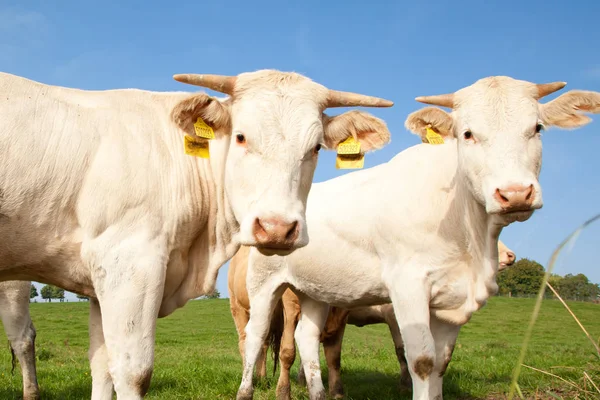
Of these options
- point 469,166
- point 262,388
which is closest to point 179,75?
point 469,166

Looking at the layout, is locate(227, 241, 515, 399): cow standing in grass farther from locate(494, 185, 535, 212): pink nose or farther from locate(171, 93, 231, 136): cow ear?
locate(171, 93, 231, 136): cow ear

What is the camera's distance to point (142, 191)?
4125 millimetres

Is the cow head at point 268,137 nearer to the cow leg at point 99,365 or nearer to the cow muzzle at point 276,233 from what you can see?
the cow muzzle at point 276,233

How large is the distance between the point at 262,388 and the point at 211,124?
6.02 metres

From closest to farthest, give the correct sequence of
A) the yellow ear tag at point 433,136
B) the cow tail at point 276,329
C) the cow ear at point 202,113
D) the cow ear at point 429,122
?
1. the cow ear at point 202,113
2. the cow ear at point 429,122
3. the yellow ear tag at point 433,136
4. the cow tail at point 276,329

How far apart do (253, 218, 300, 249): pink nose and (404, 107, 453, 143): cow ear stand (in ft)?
10.0

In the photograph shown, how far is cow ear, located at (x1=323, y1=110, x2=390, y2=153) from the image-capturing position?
4.76 m

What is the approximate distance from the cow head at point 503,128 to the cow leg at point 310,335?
3.45m

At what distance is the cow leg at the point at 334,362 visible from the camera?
28.4 ft

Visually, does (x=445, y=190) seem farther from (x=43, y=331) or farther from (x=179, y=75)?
(x=43, y=331)

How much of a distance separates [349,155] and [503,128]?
168 centimetres

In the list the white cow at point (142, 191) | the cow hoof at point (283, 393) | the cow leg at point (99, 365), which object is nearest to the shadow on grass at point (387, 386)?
the cow hoof at point (283, 393)

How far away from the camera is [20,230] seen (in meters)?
3.99

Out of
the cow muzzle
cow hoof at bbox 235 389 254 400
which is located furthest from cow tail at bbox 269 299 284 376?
the cow muzzle
